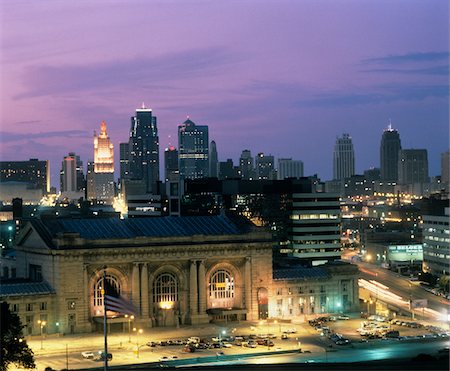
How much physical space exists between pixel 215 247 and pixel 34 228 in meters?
18.4

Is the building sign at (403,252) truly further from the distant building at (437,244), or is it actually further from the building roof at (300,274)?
the building roof at (300,274)

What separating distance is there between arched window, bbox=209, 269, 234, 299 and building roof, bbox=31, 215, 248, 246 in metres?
4.28

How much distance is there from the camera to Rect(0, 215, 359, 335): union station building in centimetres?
11606

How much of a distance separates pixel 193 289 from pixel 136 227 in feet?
29.2

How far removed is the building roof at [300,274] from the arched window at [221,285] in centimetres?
511

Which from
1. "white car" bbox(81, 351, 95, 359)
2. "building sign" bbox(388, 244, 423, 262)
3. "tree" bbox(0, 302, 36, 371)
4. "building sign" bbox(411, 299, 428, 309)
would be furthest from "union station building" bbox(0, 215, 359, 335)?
"building sign" bbox(388, 244, 423, 262)

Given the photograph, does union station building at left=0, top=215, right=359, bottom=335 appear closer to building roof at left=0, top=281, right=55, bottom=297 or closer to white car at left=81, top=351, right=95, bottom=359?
building roof at left=0, top=281, right=55, bottom=297

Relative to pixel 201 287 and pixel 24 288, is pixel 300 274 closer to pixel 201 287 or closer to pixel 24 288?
pixel 201 287

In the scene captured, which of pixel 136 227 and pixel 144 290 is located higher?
pixel 136 227

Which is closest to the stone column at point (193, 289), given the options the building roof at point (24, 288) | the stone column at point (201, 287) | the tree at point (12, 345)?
the stone column at point (201, 287)

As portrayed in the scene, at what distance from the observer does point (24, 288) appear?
115 m

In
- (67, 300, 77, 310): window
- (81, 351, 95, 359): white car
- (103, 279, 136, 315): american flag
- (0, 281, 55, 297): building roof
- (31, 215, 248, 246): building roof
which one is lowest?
(81, 351, 95, 359): white car

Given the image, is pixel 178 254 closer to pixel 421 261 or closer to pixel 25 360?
pixel 25 360

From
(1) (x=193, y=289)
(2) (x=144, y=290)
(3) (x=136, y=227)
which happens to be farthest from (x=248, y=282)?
(3) (x=136, y=227)
